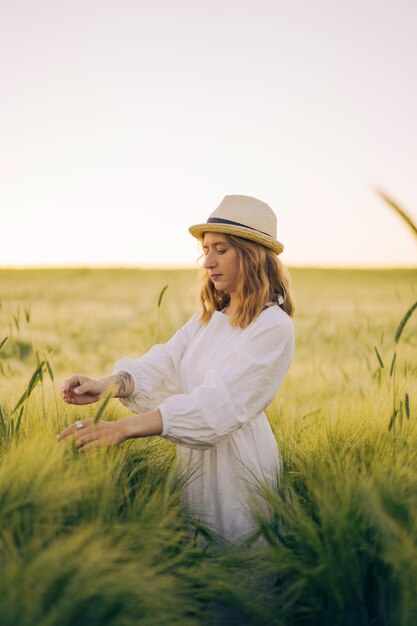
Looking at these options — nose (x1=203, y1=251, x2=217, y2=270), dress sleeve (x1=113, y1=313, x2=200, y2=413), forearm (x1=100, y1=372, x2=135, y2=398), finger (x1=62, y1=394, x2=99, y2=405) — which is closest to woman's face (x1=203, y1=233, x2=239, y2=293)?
nose (x1=203, y1=251, x2=217, y2=270)

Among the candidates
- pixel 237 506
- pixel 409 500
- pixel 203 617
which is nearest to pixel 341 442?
pixel 237 506

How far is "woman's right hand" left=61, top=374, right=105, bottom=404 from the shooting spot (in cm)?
197

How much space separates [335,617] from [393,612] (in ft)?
0.42

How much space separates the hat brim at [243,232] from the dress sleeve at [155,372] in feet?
1.11

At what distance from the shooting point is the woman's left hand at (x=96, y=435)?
1.58 m

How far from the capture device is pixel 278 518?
1.70m

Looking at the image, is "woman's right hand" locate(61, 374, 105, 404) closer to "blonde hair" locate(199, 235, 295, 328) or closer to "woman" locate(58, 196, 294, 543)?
"woman" locate(58, 196, 294, 543)

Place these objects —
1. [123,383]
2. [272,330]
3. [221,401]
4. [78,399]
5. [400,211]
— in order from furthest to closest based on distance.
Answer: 1. [123,383]
2. [78,399]
3. [272,330]
4. [221,401]
5. [400,211]

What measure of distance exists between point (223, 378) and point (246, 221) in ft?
1.70

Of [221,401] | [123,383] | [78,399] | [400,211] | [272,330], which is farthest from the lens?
[123,383]

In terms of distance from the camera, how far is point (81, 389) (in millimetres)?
1950

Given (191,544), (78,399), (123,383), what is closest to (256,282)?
(123,383)

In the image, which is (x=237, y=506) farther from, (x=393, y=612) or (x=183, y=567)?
(x=393, y=612)

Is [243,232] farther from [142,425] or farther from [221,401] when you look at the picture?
[142,425]
